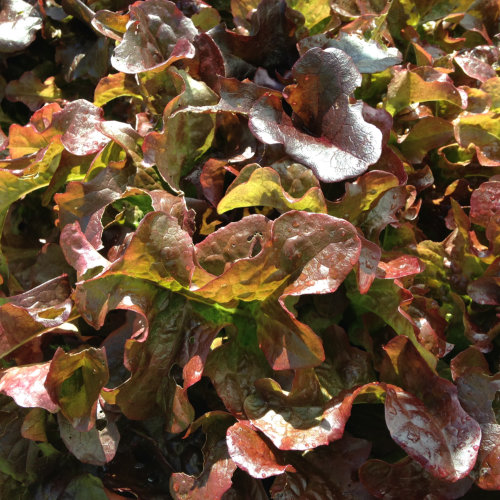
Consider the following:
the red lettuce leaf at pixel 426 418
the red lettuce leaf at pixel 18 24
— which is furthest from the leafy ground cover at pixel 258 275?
the red lettuce leaf at pixel 18 24

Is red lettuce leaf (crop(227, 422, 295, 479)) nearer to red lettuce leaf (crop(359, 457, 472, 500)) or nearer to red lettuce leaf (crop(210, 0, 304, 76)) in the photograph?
red lettuce leaf (crop(359, 457, 472, 500))

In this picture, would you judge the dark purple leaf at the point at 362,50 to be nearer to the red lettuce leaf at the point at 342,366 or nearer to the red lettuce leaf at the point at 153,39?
the red lettuce leaf at the point at 153,39

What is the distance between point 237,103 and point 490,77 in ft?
2.12

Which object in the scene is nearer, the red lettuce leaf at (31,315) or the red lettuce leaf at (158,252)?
the red lettuce leaf at (158,252)

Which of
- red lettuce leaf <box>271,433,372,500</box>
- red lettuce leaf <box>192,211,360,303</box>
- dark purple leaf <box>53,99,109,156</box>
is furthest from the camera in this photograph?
dark purple leaf <box>53,99,109,156</box>

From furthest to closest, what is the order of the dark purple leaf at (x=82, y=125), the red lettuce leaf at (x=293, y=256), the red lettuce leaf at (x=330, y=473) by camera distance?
the dark purple leaf at (x=82, y=125) < the red lettuce leaf at (x=330, y=473) < the red lettuce leaf at (x=293, y=256)

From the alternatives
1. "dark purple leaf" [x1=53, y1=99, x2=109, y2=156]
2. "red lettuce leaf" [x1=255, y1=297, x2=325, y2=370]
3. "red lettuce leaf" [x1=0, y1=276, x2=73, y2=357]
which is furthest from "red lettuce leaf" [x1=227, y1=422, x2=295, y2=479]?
"dark purple leaf" [x1=53, y1=99, x2=109, y2=156]

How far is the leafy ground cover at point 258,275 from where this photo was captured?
92 centimetres

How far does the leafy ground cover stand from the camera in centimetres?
92

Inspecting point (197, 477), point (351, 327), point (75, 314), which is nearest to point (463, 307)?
point (351, 327)

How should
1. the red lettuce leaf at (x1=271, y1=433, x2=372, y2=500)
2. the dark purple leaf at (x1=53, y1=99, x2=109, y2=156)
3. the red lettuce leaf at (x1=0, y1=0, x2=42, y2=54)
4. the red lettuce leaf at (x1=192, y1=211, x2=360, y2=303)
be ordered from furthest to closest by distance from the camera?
the red lettuce leaf at (x1=0, y1=0, x2=42, y2=54) → the dark purple leaf at (x1=53, y1=99, x2=109, y2=156) → the red lettuce leaf at (x1=271, y1=433, x2=372, y2=500) → the red lettuce leaf at (x1=192, y1=211, x2=360, y2=303)

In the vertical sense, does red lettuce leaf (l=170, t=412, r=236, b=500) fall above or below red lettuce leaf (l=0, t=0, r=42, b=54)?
below

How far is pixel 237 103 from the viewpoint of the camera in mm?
1050

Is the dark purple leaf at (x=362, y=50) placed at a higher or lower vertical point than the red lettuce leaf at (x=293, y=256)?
higher
